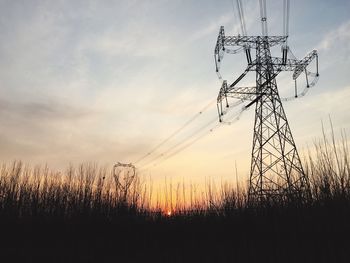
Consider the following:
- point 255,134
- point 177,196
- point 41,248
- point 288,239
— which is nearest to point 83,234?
point 41,248

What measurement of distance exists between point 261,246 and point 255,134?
7152 mm

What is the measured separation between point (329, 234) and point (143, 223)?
648 centimetres

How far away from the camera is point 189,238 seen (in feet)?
27.4

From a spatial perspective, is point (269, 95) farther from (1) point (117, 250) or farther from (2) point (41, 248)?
(2) point (41, 248)

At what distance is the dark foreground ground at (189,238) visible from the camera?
4.87 m

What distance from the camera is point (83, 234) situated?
8.73 m

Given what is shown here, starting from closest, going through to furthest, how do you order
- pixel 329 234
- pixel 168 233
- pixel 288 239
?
pixel 329 234
pixel 288 239
pixel 168 233

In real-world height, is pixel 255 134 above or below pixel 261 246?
above

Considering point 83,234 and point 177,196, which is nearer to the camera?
point 83,234

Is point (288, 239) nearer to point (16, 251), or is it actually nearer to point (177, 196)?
point (16, 251)

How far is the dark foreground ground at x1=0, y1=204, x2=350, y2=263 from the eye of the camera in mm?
4867

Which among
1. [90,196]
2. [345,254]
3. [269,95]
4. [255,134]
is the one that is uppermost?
[269,95]

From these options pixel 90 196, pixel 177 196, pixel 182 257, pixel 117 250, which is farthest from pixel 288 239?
pixel 177 196

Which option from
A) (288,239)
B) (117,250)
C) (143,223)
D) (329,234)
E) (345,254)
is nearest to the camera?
(345,254)
